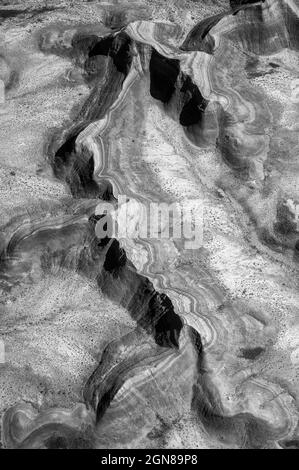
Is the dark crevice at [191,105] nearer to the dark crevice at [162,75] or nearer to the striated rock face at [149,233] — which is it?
the striated rock face at [149,233]

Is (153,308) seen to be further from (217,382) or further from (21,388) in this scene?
(21,388)

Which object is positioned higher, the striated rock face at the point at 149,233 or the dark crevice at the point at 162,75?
the dark crevice at the point at 162,75

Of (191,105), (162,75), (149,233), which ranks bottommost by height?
(149,233)

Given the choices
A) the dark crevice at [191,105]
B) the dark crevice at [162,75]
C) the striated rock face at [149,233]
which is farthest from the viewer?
the dark crevice at [162,75]

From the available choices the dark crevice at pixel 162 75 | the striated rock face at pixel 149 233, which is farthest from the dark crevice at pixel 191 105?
the dark crevice at pixel 162 75

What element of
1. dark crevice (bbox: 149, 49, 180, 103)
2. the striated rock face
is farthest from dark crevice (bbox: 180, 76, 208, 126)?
dark crevice (bbox: 149, 49, 180, 103)

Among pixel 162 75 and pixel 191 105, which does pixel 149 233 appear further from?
pixel 162 75

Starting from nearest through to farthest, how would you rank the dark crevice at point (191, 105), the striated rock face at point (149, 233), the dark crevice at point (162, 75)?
the striated rock face at point (149, 233), the dark crevice at point (191, 105), the dark crevice at point (162, 75)

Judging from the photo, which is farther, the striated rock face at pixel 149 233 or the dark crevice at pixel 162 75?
the dark crevice at pixel 162 75

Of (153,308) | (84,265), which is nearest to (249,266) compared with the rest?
(153,308)

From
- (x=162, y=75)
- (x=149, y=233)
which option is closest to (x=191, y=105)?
(x=162, y=75)
